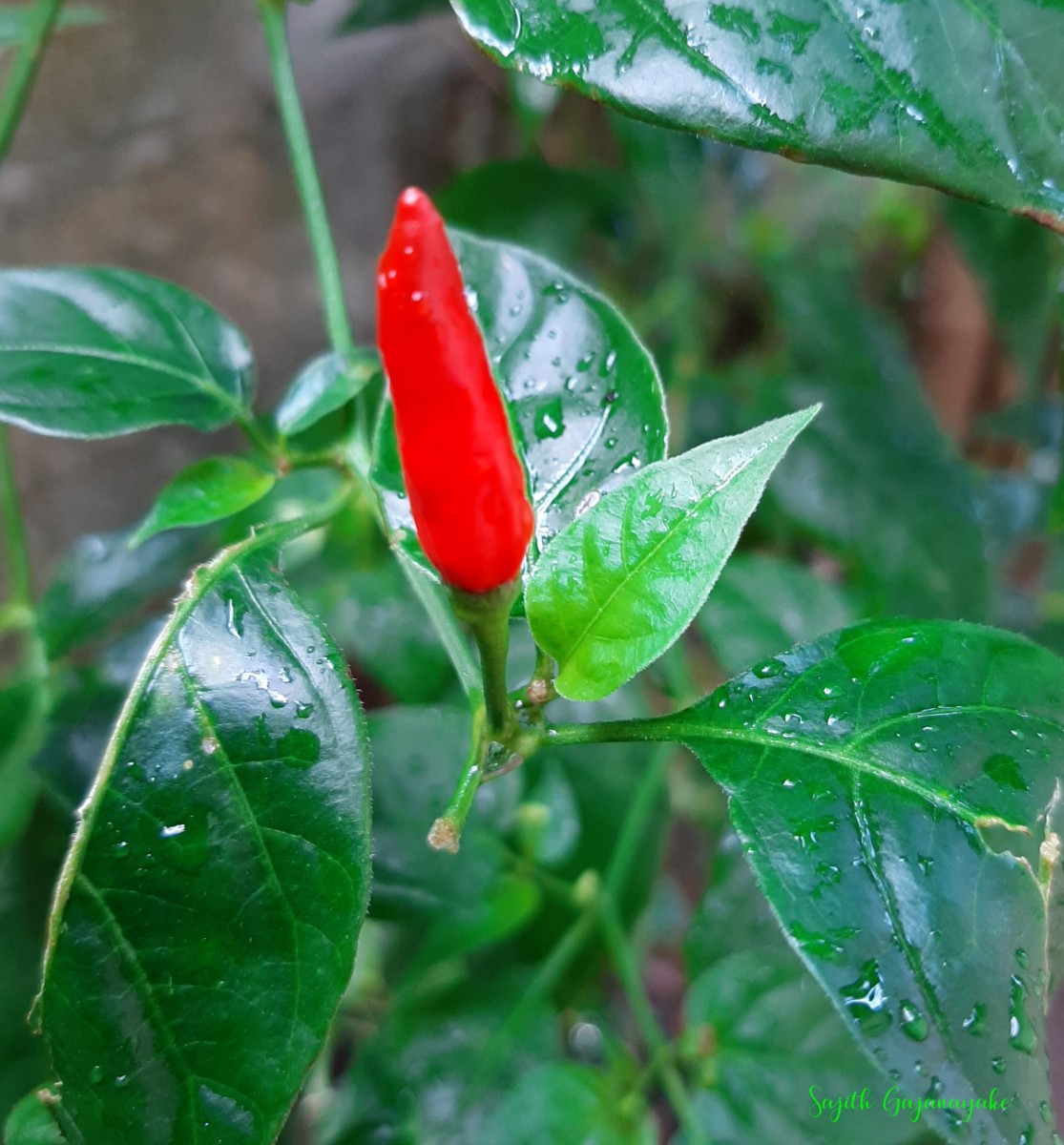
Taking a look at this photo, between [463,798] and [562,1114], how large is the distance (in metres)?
0.36

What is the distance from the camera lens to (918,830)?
28 cm

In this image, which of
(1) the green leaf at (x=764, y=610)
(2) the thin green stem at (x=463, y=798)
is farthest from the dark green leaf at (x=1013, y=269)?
(2) the thin green stem at (x=463, y=798)

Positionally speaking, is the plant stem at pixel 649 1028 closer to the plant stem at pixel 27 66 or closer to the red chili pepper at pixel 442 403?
the red chili pepper at pixel 442 403

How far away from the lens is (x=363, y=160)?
111cm

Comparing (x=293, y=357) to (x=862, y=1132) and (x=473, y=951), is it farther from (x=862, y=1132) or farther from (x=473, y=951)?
(x=862, y=1132)

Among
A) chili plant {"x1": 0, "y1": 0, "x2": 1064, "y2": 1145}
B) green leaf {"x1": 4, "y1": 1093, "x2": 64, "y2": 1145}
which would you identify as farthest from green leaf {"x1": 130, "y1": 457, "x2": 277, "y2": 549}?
green leaf {"x1": 4, "y1": 1093, "x2": 64, "y2": 1145}

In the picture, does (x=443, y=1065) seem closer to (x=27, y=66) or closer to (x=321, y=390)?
(x=321, y=390)

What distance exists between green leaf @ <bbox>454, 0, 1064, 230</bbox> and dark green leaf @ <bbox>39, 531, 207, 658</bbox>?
0.43m

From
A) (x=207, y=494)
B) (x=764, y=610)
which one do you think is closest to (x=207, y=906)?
(x=207, y=494)

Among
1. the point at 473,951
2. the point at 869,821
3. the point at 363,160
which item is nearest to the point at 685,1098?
the point at 473,951

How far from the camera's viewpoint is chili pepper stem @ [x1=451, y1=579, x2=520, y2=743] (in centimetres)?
29

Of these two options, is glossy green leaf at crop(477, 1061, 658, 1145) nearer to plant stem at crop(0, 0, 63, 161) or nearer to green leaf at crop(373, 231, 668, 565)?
green leaf at crop(373, 231, 668, 565)

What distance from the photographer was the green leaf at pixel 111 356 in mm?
388

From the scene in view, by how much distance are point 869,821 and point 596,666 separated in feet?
0.34
